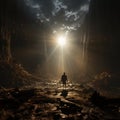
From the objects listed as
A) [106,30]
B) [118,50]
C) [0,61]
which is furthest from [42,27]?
[0,61]

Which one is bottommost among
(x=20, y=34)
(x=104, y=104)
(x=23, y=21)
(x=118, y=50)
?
(x=104, y=104)

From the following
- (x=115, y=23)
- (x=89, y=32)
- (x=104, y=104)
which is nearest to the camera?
(x=104, y=104)

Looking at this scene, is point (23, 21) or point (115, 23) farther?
point (23, 21)

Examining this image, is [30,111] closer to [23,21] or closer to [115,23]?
[115,23]

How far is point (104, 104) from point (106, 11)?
250 feet

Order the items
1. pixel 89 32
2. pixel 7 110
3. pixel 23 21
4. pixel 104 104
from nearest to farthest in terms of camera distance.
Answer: pixel 7 110 → pixel 104 104 → pixel 23 21 → pixel 89 32

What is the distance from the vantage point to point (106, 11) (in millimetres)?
89812

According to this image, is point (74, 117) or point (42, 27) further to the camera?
point (42, 27)

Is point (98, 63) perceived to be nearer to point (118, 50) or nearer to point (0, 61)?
point (118, 50)

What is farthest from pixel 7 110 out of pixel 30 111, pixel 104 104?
pixel 104 104

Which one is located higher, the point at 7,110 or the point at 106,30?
the point at 106,30

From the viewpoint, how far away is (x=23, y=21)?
9750 centimetres

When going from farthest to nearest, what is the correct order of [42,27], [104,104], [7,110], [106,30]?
1. [42,27]
2. [106,30]
3. [104,104]
4. [7,110]

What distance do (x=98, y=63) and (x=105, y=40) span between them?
33.9 ft
